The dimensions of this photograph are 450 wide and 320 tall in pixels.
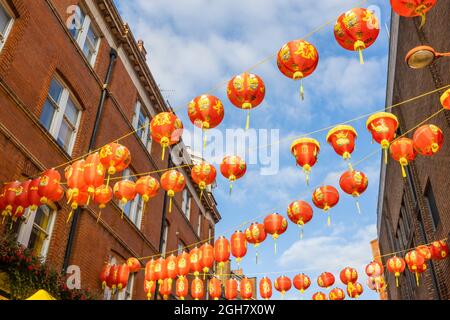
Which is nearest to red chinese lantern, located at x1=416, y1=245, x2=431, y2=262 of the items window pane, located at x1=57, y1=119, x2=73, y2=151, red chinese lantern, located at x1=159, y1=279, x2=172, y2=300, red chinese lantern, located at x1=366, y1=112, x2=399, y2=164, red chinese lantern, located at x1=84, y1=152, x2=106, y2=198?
red chinese lantern, located at x1=366, y1=112, x2=399, y2=164

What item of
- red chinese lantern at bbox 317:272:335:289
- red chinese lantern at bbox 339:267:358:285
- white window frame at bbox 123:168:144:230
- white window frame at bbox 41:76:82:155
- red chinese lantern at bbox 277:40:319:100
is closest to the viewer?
red chinese lantern at bbox 277:40:319:100

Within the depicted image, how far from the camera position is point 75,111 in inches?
510

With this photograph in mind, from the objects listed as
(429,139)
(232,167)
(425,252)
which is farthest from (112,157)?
(425,252)

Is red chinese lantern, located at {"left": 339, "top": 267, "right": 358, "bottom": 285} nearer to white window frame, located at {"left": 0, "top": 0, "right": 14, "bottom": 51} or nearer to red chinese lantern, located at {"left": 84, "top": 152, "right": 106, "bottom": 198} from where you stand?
red chinese lantern, located at {"left": 84, "top": 152, "right": 106, "bottom": 198}

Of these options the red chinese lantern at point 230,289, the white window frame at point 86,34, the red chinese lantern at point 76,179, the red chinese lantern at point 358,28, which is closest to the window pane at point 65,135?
the white window frame at point 86,34

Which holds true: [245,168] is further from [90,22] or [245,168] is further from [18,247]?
[90,22]

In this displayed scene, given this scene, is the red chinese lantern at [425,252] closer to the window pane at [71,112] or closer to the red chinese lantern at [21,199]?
the red chinese lantern at [21,199]

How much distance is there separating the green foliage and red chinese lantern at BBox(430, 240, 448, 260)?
10.9m

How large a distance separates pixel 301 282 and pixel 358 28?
36.5 feet

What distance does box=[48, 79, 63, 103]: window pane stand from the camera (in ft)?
38.2
